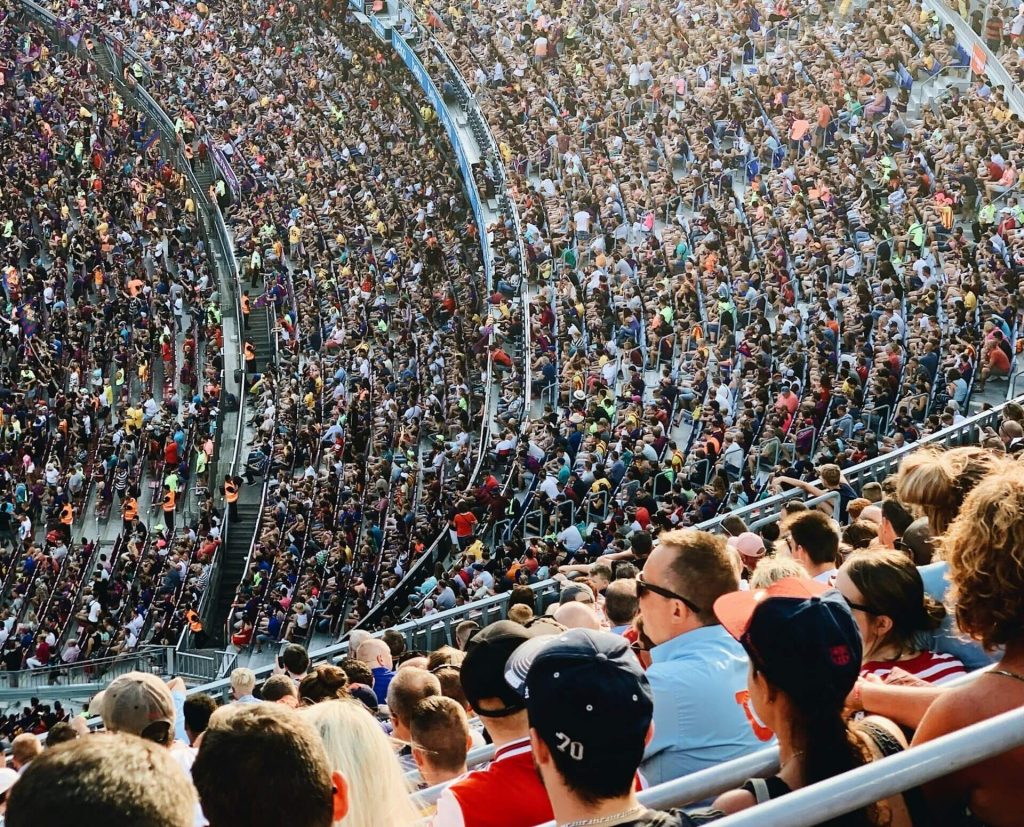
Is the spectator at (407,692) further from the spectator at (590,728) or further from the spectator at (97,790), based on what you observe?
the spectator at (97,790)

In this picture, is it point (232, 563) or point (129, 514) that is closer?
point (232, 563)

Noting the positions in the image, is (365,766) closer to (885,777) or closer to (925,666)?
(885,777)

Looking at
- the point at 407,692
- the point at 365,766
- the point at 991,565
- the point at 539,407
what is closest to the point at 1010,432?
the point at 407,692

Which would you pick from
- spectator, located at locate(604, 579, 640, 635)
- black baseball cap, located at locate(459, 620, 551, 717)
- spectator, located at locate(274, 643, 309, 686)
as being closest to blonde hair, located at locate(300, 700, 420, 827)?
black baseball cap, located at locate(459, 620, 551, 717)

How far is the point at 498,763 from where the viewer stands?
3.89 meters

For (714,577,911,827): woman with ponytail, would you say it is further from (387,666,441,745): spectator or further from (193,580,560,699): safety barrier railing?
(193,580,560,699): safety barrier railing

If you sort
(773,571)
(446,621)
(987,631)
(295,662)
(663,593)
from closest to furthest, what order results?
(987,631) < (663,593) < (773,571) < (295,662) < (446,621)

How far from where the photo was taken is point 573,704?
3111mm

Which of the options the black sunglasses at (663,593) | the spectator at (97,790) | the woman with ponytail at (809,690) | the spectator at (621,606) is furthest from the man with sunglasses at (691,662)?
the spectator at (621,606)

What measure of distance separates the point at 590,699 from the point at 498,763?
2.82 ft

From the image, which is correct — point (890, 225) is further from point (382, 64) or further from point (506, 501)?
point (382, 64)

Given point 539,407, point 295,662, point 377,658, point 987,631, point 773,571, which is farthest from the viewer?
point 539,407

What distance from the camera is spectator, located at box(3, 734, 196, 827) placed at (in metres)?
2.33

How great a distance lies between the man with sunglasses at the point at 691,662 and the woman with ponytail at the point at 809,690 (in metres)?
0.77
